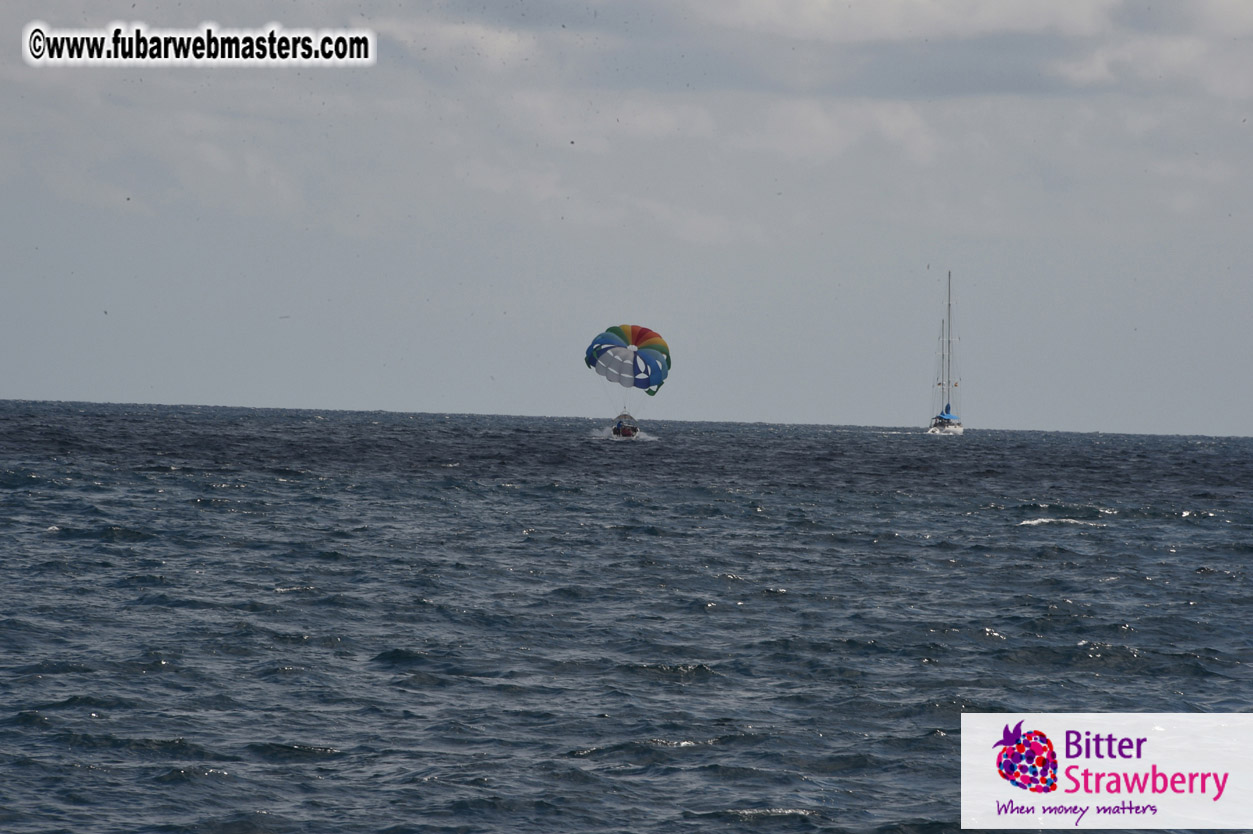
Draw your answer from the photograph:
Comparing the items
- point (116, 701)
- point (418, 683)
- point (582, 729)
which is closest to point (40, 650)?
point (116, 701)

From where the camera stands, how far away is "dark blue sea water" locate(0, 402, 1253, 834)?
15.1m

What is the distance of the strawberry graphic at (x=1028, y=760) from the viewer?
1559cm

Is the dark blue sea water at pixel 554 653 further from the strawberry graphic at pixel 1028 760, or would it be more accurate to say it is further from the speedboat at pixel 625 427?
the speedboat at pixel 625 427

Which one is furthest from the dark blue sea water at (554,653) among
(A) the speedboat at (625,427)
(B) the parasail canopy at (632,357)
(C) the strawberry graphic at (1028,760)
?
(A) the speedboat at (625,427)

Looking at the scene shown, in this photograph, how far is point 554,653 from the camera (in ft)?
71.8

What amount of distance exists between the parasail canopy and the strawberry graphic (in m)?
64.2

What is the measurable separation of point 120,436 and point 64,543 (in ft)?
211

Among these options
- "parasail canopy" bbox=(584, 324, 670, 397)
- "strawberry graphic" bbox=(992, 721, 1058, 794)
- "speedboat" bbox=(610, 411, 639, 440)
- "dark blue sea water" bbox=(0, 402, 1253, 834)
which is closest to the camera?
"dark blue sea water" bbox=(0, 402, 1253, 834)

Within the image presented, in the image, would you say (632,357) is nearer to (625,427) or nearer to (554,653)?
(625,427)

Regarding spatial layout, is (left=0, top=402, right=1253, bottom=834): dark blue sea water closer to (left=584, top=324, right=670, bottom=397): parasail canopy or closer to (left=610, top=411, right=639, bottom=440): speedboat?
(left=584, top=324, right=670, bottom=397): parasail canopy

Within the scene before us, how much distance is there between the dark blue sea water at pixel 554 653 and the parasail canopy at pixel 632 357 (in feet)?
117

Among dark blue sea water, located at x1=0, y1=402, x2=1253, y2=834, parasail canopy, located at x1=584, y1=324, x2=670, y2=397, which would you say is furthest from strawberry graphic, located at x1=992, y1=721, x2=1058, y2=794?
parasail canopy, located at x1=584, y1=324, x2=670, y2=397

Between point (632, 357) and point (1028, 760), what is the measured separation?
2673 inches

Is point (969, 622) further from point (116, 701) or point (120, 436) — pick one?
point (120, 436)
